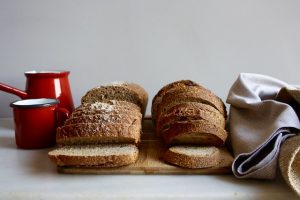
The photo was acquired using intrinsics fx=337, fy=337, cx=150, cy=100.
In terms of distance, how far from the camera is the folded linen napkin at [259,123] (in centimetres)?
64

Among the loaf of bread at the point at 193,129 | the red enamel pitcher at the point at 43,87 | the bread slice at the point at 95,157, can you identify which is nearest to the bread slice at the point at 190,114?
the loaf of bread at the point at 193,129

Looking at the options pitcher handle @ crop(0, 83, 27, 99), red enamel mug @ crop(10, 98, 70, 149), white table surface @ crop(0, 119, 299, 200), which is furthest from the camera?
pitcher handle @ crop(0, 83, 27, 99)

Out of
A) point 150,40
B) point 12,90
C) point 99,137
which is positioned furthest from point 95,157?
point 150,40

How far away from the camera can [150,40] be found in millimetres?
1180

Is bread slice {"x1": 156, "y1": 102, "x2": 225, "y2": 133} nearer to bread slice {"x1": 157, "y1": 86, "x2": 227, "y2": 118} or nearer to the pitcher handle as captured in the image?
bread slice {"x1": 157, "y1": 86, "x2": 227, "y2": 118}

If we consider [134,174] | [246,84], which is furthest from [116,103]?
[246,84]

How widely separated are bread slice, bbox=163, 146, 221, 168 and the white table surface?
0.02 meters

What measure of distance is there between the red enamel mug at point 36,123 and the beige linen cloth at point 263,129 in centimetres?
43

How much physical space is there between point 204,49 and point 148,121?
0.35 metres

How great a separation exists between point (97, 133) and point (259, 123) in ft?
1.17

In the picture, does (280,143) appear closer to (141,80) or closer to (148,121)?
(148,121)

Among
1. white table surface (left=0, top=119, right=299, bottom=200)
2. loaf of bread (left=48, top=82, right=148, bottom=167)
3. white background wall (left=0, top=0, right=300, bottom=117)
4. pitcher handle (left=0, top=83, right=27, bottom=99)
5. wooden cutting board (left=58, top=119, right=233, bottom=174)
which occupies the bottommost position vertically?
white table surface (left=0, top=119, right=299, bottom=200)

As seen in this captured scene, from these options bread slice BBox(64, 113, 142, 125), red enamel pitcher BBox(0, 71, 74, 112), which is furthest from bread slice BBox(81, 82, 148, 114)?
bread slice BBox(64, 113, 142, 125)

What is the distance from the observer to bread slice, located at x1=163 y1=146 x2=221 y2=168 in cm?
66
